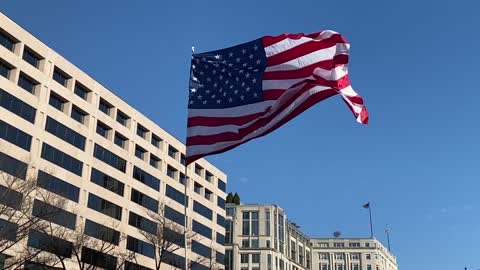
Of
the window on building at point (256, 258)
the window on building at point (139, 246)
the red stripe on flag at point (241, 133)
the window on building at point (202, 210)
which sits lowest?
the red stripe on flag at point (241, 133)

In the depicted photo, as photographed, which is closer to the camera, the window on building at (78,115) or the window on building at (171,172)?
the window on building at (78,115)

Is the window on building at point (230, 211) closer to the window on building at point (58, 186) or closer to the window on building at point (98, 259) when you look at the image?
the window on building at point (98, 259)

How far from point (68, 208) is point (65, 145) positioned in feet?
25.1

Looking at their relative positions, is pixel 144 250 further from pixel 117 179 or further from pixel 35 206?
pixel 35 206

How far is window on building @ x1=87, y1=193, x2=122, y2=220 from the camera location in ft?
259

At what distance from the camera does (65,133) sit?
246 ft

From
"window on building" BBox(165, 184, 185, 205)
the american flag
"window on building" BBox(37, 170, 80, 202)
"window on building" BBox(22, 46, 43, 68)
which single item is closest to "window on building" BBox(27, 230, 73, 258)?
"window on building" BBox(37, 170, 80, 202)

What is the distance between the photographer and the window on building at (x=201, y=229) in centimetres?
10394

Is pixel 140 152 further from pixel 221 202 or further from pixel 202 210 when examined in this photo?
pixel 221 202

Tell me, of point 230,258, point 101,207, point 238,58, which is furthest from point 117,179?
point 238,58

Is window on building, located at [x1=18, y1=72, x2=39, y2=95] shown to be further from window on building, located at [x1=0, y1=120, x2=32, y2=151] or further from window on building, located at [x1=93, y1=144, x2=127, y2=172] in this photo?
window on building, located at [x1=93, y1=144, x2=127, y2=172]

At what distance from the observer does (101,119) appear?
272 feet

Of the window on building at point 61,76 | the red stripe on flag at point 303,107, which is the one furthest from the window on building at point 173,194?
the red stripe on flag at point 303,107

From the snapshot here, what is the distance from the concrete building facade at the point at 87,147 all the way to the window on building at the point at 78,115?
0.13 metres
